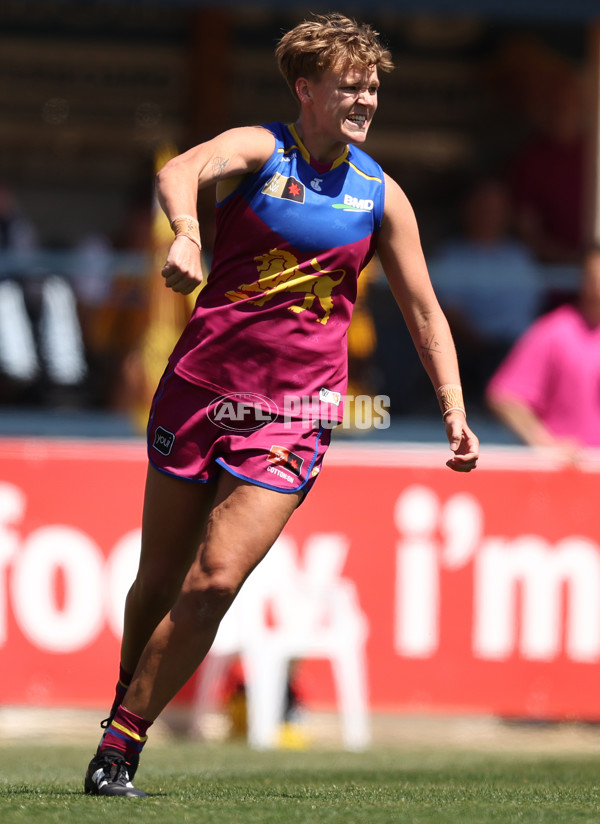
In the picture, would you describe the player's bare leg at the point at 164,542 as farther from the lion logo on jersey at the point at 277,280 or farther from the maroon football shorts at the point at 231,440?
the lion logo on jersey at the point at 277,280

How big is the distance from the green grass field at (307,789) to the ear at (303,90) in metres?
1.93

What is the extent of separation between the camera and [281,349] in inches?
156

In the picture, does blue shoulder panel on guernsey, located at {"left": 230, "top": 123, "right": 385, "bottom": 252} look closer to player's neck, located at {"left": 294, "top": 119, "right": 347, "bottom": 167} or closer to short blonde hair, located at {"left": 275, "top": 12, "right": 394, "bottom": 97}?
player's neck, located at {"left": 294, "top": 119, "right": 347, "bottom": 167}

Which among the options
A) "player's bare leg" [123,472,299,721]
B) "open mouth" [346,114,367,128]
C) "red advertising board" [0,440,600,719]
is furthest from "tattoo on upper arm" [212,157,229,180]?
"red advertising board" [0,440,600,719]

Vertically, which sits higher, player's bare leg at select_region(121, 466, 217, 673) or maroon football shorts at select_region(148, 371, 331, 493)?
maroon football shorts at select_region(148, 371, 331, 493)

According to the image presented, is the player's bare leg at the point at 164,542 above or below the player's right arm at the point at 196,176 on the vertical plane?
below

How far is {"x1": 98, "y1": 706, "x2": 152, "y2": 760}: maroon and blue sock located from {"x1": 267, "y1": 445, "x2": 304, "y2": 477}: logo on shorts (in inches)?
31.6

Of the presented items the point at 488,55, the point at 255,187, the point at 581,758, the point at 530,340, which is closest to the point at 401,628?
the point at 581,758

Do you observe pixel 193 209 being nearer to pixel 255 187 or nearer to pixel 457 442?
pixel 255 187

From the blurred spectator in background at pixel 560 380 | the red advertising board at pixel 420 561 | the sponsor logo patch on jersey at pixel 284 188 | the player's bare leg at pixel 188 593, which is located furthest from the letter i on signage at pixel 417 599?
the sponsor logo patch on jersey at pixel 284 188

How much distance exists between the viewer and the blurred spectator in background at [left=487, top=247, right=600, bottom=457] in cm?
768

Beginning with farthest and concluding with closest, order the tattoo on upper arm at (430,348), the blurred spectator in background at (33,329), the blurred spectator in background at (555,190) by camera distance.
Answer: the blurred spectator in background at (555,190) → the blurred spectator in background at (33,329) → the tattoo on upper arm at (430,348)

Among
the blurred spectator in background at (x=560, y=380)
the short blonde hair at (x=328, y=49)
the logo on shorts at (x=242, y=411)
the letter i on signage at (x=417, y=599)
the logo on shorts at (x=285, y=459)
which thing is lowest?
the letter i on signage at (x=417, y=599)

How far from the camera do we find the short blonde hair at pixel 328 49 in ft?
12.9
